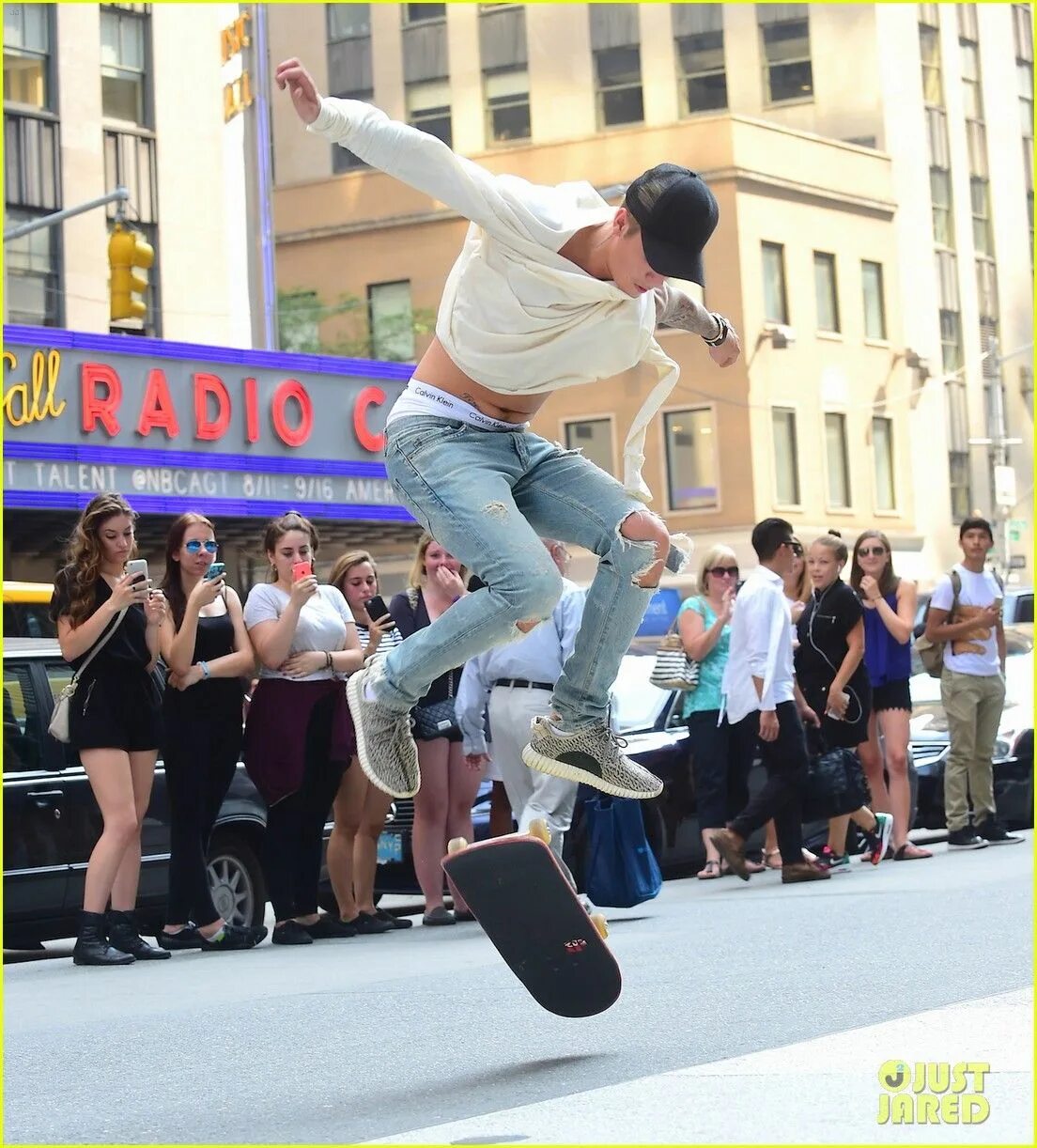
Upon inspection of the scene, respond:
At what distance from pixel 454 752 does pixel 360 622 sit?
86 cm

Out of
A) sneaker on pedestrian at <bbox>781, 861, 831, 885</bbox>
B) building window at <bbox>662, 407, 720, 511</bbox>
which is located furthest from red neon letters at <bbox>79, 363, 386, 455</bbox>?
sneaker on pedestrian at <bbox>781, 861, 831, 885</bbox>

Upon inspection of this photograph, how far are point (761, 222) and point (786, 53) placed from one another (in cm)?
583

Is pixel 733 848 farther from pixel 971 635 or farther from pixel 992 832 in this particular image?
pixel 992 832

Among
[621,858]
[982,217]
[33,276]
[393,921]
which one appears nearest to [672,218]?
[621,858]

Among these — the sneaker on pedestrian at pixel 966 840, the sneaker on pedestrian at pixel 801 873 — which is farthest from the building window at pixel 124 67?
the sneaker on pedestrian at pixel 801 873

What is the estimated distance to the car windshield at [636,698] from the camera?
12.4 meters

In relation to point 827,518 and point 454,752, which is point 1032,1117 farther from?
point 827,518

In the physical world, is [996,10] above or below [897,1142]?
above

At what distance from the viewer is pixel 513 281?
16.7 feet

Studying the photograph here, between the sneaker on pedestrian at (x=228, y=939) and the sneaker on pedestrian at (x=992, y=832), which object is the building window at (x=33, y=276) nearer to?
the sneaker on pedestrian at (x=992, y=832)

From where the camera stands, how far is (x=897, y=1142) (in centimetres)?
377

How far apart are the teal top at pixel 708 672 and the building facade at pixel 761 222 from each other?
27.3 m

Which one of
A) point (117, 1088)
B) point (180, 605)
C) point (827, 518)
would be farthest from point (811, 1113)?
point (827, 518)

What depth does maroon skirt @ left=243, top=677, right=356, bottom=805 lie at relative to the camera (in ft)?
31.7
